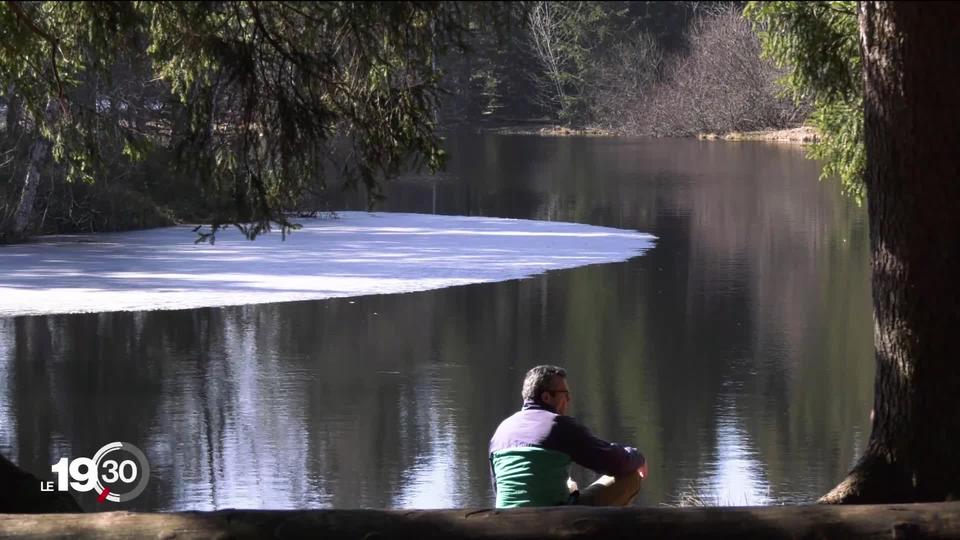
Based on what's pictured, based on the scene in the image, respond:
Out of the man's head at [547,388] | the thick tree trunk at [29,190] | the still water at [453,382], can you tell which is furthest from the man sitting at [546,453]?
the thick tree trunk at [29,190]

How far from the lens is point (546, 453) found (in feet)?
20.7

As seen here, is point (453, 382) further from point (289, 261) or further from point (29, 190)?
point (29, 190)

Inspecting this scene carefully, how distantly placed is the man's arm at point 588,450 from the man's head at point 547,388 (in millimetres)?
138

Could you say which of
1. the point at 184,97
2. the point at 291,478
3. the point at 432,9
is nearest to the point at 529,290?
the point at 291,478

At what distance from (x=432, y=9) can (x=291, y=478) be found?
13.7 ft

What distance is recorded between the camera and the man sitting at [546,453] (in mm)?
6297

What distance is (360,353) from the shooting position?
13.9 metres

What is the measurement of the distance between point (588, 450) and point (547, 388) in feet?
1.06

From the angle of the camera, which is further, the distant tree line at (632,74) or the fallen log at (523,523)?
the distant tree line at (632,74)

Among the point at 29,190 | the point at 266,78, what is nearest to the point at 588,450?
the point at 266,78

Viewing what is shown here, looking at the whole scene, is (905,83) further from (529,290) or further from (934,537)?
(529,290)

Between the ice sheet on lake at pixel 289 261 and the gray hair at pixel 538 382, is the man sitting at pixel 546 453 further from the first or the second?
the ice sheet on lake at pixel 289 261

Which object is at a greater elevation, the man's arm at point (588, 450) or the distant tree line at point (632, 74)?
the distant tree line at point (632, 74)

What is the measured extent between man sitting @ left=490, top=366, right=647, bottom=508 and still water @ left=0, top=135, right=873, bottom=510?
2.51 m
